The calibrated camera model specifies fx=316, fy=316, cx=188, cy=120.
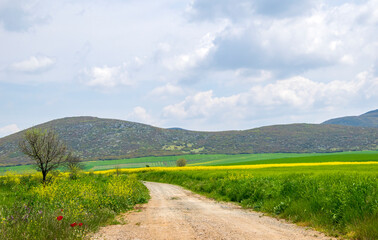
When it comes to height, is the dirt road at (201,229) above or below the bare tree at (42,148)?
below

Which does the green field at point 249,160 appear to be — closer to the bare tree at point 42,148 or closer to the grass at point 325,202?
the bare tree at point 42,148

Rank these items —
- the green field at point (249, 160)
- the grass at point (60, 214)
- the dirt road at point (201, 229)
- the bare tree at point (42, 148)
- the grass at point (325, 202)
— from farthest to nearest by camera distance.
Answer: the green field at point (249, 160), the bare tree at point (42, 148), the grass at point (325, 202), the dirt road at point (201, 229), the grass at point (60, 214)

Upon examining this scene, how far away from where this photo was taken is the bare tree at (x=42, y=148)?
116ft

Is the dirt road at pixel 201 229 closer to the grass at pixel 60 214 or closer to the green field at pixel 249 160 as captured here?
the grass at pixel 60 214

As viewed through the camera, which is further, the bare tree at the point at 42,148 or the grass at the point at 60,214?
the bare tree at the point at 42,148

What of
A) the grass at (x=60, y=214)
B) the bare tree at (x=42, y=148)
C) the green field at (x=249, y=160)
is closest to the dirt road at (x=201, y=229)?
the grass at (x=60, y=214)

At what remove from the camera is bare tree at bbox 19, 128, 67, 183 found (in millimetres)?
35281

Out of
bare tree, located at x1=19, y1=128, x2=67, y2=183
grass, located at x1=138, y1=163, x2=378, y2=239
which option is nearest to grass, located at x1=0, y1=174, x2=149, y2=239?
grass, located at x1=138, y1=163, x2=378, y2=239

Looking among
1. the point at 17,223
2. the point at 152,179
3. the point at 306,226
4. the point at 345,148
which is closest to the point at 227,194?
the point at 306,226

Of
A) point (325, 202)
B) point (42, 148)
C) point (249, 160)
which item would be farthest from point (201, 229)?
point (249, 160)

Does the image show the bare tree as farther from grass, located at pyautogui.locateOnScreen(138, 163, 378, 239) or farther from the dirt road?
the dirt road

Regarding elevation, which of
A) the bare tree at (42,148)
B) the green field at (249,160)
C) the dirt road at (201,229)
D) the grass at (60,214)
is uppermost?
the bare tree at (42,148)

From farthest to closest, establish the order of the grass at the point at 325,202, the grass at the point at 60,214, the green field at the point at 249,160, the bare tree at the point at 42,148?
the green field at the point at 249,160, the bare tree at the point at 42,148, the grass at the point at 325,202, the grass at the point at 60,214

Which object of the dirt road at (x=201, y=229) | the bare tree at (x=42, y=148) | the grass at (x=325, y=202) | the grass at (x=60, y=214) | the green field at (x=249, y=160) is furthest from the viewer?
the green field at (x=249, y=160)
